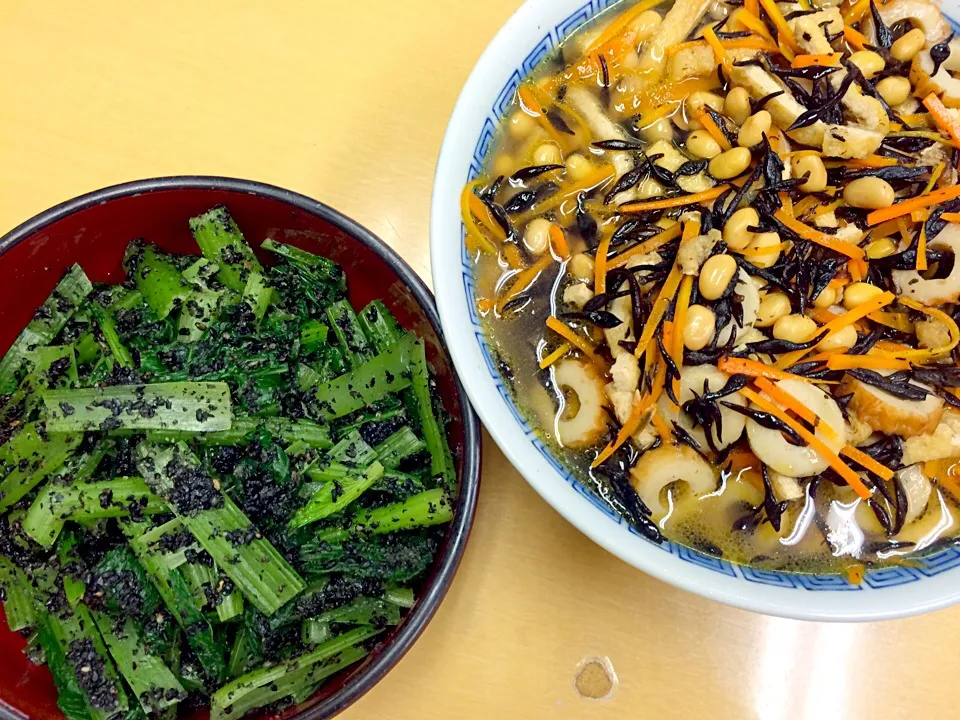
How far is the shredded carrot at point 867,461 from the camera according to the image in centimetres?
119

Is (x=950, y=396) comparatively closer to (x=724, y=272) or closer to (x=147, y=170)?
(x=724, y=272)

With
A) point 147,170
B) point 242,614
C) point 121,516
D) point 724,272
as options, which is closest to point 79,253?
point 147,170

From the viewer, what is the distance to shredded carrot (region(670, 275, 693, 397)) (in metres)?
1.16

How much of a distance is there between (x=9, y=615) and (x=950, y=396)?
1.78 metres

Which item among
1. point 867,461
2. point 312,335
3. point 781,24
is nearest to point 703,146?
point 781,24

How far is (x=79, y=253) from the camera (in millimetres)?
1438

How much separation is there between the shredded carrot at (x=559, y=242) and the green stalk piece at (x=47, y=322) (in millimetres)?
965

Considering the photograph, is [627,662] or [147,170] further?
[147,170]

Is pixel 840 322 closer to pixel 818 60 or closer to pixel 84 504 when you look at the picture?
pixel 818 60

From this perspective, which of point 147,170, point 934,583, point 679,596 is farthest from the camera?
point 147,170

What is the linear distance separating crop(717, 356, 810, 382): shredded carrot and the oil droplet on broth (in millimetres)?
751

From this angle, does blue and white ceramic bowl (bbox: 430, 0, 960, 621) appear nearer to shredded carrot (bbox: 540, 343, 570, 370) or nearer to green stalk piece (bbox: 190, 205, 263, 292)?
shredded carrot (bbox: 540, 343, 570, 370)

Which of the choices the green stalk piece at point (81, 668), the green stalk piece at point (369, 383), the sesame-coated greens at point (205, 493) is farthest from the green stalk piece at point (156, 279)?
the green stalk piece at point (81, 668)

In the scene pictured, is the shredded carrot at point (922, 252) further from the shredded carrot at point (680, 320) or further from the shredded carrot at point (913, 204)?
the shredded carrot at point (680, 320)
